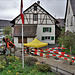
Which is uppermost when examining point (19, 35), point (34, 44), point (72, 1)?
point (72, 1)

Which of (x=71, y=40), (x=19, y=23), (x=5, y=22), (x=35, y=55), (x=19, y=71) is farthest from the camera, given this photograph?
(x=5, y=22)

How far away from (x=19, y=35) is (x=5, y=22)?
2201 inches

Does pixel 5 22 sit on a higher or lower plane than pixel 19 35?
higher

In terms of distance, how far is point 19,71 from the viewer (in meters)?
8.09

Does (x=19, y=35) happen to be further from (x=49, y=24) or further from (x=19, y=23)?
(x=49, y=24)

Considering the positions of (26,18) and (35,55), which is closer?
(35,55)

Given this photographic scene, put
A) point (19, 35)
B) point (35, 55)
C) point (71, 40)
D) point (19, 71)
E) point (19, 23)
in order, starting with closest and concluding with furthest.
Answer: point (19, 71), point (71, 40), point (35, 55), point (19, 35), point (19, 23)

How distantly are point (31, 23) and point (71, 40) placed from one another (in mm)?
12498

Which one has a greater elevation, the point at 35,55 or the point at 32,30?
the point at 32,30

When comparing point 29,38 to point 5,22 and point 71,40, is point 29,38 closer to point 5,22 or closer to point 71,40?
point 71,40

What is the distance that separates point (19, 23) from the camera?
23672 mm

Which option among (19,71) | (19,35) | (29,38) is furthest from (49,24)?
(19,71)

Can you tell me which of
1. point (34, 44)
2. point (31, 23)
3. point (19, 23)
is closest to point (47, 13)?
point (31, 23)

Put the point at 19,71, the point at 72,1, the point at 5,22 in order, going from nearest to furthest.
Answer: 1. the point at 19,71
2. the point at 72,1
3. the point at 5,22
